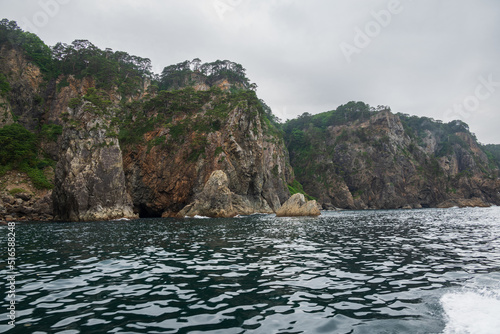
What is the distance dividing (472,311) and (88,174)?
51112 millimetres

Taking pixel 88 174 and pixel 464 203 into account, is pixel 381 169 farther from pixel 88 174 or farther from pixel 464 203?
pixel 88 174

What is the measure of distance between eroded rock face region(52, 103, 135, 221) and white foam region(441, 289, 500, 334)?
47411mm

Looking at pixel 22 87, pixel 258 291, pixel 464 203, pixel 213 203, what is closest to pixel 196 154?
pixel 213 203

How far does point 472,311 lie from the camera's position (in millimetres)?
6281

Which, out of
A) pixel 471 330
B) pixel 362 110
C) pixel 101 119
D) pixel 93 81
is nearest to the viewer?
pixel 471 330

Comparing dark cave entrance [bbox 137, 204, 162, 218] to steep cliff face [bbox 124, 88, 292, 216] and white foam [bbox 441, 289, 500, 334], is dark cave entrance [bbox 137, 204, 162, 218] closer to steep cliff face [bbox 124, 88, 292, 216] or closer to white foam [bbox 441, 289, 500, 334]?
steep cliff face [bbox 124, 88, 292, 216]

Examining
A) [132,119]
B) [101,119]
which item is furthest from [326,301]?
[132,119]

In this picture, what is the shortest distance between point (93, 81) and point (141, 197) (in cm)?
4120

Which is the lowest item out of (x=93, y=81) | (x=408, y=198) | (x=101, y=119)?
(x=408, y=198)

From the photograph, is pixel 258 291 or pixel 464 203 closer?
pixel 258 291

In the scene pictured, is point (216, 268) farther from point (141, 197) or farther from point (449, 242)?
point (141, 197)

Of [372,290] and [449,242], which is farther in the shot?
[449,242]

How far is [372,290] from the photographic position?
815 cm

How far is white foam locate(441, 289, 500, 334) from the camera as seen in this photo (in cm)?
541
